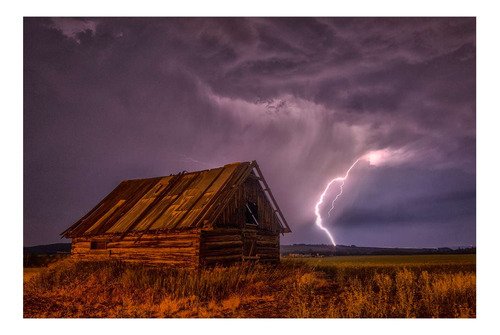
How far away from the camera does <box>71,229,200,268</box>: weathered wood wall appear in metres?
14.1

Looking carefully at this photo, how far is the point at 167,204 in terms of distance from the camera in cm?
1647

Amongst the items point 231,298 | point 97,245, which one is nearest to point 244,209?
point 231,298

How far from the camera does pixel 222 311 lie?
29.5 ft

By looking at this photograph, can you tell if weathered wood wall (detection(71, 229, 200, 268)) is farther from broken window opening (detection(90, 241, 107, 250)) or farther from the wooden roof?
the wooden roof

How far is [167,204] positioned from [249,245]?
14.6ft

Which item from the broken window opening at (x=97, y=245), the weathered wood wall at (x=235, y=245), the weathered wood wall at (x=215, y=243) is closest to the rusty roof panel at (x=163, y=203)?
the weathered wood wall at (x=215, y=243)

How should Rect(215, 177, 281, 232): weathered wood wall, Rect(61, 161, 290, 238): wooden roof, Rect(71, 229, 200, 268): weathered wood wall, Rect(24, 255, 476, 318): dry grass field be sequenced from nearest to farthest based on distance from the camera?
1. Rect(24, 255, 476, 318): dry grass field
2. Rect(71, 229, 200, 268): weathered wood wall
3. Rect(61, 161, 290, 238): wooden roof
4. Rect(215, 177, 281, 232): weathered wood wall

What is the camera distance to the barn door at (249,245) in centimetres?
1628

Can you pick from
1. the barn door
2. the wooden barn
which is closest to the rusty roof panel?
the wooden barn

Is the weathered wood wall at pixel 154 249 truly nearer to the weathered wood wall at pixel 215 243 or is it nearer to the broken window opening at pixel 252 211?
the weathered wood wall at pixel 215 243

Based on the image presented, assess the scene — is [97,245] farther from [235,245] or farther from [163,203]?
[235,245]

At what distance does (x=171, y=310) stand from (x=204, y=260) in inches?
198

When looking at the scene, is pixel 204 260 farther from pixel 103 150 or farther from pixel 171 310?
pixel 103 150
